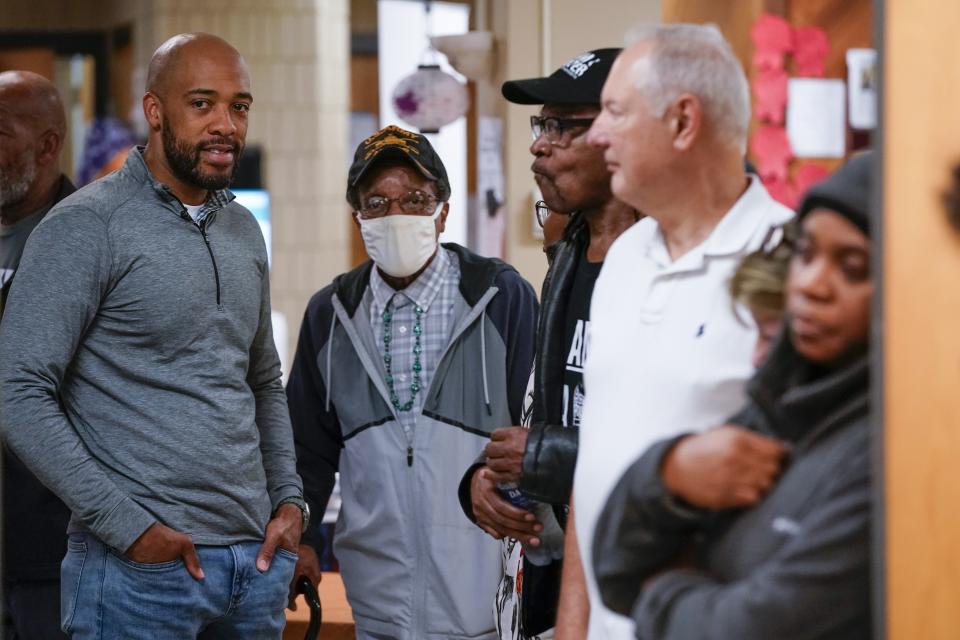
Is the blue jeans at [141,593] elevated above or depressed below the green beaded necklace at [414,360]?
below

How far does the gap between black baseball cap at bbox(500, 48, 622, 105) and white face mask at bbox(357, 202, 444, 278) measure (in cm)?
73

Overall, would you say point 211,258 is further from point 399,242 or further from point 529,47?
point 529,47

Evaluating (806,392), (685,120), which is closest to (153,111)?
(685,120)

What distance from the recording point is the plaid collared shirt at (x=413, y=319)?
297cm

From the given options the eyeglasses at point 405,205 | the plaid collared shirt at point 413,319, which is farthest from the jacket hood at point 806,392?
the eyeglasses at point 405,205

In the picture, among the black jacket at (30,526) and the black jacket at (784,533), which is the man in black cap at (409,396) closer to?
the black jacket at (30,526)

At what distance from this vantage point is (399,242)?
299 centimetres

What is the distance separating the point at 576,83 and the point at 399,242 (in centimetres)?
84

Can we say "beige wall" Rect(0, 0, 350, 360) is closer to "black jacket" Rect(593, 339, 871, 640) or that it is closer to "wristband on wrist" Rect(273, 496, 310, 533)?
"wristband on wrist" Rect(273, 496, 310, 533)

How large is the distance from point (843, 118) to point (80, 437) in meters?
1.40

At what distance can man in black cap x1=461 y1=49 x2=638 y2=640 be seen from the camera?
2209 mm

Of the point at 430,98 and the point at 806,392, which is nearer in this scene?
the point at 806,392

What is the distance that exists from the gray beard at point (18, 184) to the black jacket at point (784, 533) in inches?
67.4

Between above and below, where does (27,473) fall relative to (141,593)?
above
